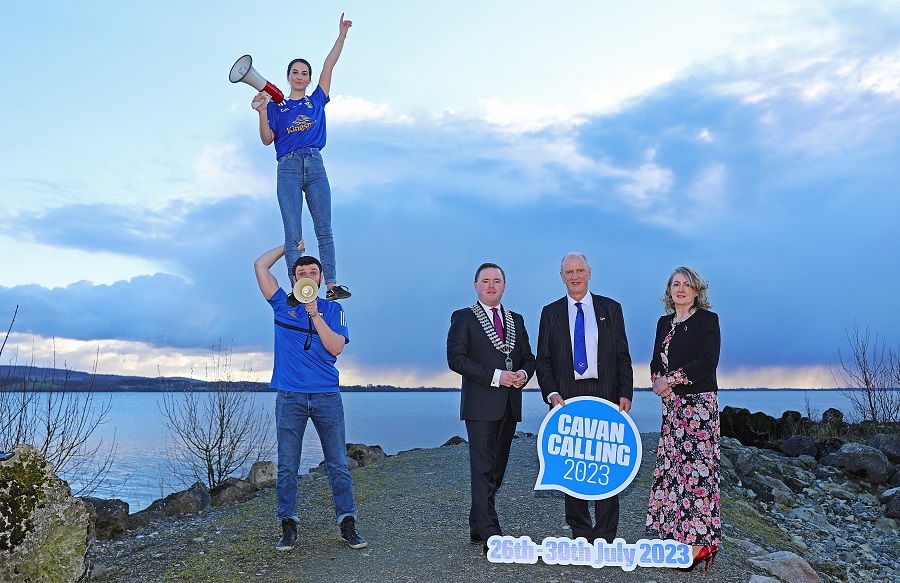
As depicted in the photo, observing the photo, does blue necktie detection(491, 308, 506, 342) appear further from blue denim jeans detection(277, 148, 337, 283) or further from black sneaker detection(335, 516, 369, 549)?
black sneaker detection(335, 516, 369, 549)

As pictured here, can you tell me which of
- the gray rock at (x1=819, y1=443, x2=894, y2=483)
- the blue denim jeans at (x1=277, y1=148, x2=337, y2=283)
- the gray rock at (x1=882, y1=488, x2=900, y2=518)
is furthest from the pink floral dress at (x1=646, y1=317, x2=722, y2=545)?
the gray rock at (x1=819, y1=443, x2=894, y2=483)

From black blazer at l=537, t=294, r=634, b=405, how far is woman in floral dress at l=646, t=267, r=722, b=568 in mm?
317

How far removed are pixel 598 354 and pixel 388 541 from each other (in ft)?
10.2

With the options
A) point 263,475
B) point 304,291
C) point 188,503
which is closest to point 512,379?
point 304,291

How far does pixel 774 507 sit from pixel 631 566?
28.3ft

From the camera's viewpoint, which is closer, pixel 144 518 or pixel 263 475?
pixel 144 518

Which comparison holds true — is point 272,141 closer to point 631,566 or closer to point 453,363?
point 453,363

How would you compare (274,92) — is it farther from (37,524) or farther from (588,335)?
(37,524)

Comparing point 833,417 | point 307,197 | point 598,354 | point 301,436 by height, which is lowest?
point 833,417

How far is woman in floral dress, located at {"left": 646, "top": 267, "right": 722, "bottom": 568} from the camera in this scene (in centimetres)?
623

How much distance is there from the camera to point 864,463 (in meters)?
17.1

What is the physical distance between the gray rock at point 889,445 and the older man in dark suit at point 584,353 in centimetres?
1503

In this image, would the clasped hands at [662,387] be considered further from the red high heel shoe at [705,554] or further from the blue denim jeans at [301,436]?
the blue denim jeans at [301,436]

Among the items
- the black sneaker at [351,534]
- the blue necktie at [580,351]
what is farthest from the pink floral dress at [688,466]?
the black sneaker at [351,534]
